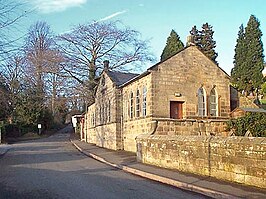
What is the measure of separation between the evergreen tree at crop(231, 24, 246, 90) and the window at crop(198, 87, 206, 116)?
25143mm

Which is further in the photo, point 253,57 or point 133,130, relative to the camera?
point 253,57

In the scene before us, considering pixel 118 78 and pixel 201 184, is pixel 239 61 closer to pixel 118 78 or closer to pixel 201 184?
pixel 118 78

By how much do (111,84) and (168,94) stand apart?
898cm

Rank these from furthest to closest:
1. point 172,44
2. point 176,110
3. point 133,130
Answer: point 172,44
point 133,130
point 176,110

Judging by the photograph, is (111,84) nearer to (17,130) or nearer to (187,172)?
(187,172)

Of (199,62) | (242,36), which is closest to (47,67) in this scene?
(199,62)

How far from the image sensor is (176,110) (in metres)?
24.0

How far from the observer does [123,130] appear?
28984mm

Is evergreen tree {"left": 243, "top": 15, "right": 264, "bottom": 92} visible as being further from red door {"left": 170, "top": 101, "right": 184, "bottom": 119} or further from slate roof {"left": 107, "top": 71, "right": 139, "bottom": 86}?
red door {"left": 170, "top": 101, "right": 184, "bottom": 119}

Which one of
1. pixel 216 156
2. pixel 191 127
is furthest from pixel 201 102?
pixel 216 156

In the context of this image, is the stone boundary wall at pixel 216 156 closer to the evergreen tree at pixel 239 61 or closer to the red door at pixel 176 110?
the red door at pixel 176 110

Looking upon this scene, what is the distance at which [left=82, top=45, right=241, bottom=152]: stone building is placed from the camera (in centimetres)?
2314

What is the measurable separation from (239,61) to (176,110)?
29.2 m

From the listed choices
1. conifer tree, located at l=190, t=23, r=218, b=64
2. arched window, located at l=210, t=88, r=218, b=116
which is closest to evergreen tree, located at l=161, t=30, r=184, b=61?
conifer tree, located at l=190, t=23, r=218, b=64
